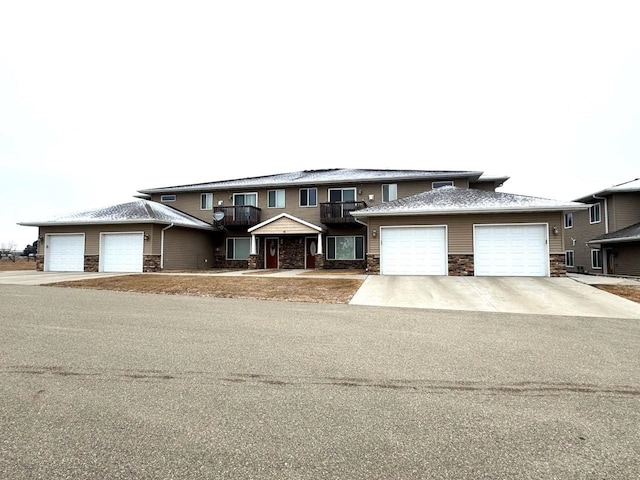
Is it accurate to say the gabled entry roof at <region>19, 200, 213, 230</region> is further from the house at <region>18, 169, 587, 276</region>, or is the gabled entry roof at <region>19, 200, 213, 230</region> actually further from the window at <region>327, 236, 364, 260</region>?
the window at <region>327, 236, 364, 260</region>

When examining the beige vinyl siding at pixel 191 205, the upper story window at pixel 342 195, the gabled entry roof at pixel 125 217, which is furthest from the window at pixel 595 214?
the gabled entry roof at pixel 125 217

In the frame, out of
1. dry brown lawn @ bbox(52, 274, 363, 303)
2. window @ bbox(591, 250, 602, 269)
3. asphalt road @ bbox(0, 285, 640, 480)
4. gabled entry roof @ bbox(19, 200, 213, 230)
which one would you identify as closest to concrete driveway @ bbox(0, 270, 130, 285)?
dry brown lawn @ bbox(52, 274, 363, 303)

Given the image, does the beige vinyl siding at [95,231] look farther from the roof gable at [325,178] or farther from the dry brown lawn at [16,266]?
the roof gable at [325,178]

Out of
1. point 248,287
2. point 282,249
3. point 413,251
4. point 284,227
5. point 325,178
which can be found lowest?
point 248,287

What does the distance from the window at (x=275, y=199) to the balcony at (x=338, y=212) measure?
3.27 meters

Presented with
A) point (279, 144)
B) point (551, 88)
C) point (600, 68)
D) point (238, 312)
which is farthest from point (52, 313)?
point (279, 144)

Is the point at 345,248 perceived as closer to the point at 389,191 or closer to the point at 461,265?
the point at 389,191

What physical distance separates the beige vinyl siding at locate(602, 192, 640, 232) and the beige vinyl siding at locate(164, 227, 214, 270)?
23.4 meters

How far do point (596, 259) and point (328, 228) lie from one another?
16.3 m

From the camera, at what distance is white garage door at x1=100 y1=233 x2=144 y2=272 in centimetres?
1894

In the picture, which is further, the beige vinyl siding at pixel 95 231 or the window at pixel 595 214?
the window at pixel 595 214

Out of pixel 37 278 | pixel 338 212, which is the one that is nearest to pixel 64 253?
pixel 37 278

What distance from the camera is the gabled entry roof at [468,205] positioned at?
13961mm

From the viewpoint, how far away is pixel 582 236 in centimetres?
2283
